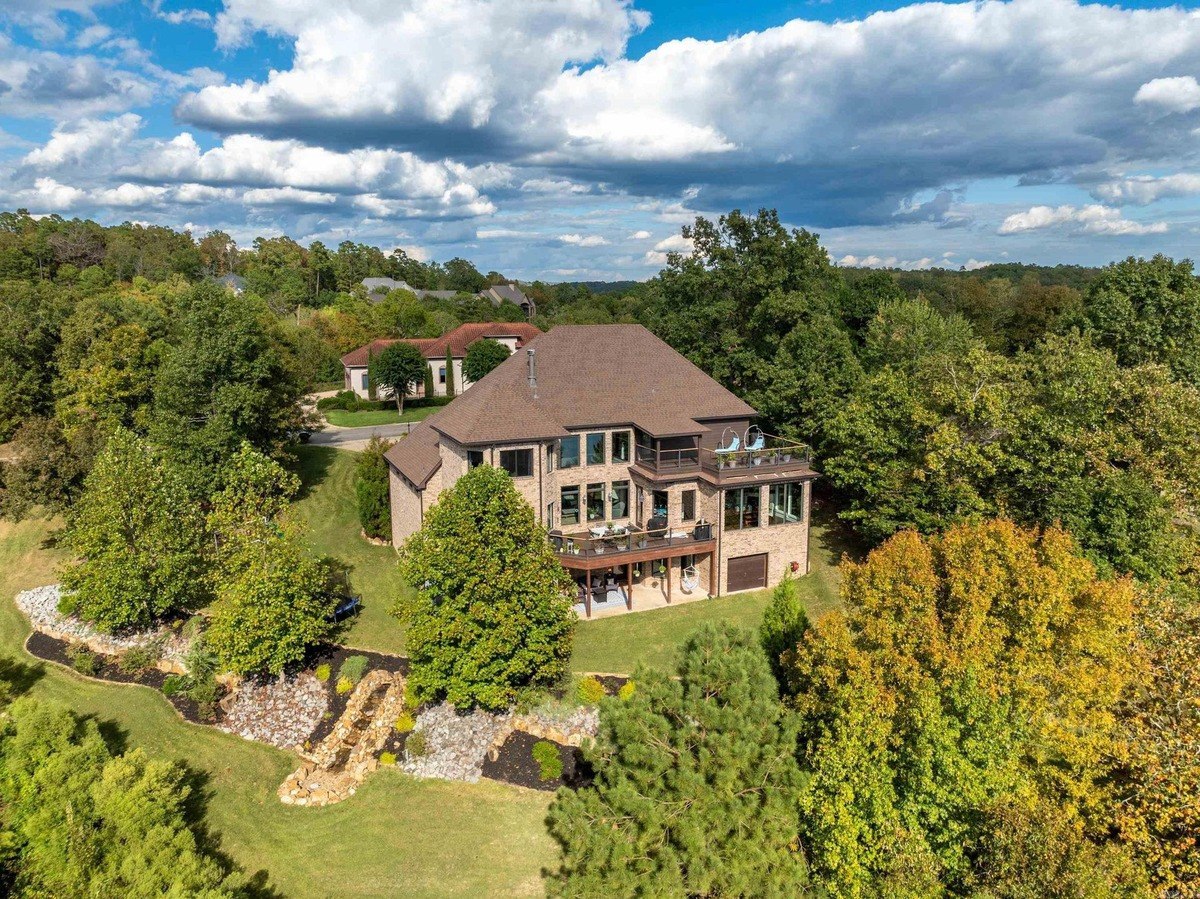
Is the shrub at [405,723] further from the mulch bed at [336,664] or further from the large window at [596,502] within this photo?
the large window at [596,502]

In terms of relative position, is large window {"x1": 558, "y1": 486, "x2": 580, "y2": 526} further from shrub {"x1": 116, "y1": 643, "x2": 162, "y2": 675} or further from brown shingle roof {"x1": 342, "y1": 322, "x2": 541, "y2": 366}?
brown shingle roof {"x1": 342, "y1": 322, "x2": 541, "y2": 366}

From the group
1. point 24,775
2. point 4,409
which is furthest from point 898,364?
point 4,409

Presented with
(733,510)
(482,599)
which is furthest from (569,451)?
(482,599)

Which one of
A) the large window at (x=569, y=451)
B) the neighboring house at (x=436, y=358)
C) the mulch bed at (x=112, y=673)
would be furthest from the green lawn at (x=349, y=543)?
the neighboring house at (x=436, y=358)

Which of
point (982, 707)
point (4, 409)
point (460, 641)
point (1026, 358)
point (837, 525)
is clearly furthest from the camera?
point (4, 409)

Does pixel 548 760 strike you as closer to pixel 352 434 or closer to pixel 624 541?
pixel 624 541

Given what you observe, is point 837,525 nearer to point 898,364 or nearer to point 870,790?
point 898,364

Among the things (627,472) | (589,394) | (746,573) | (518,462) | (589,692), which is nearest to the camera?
(589,692)
